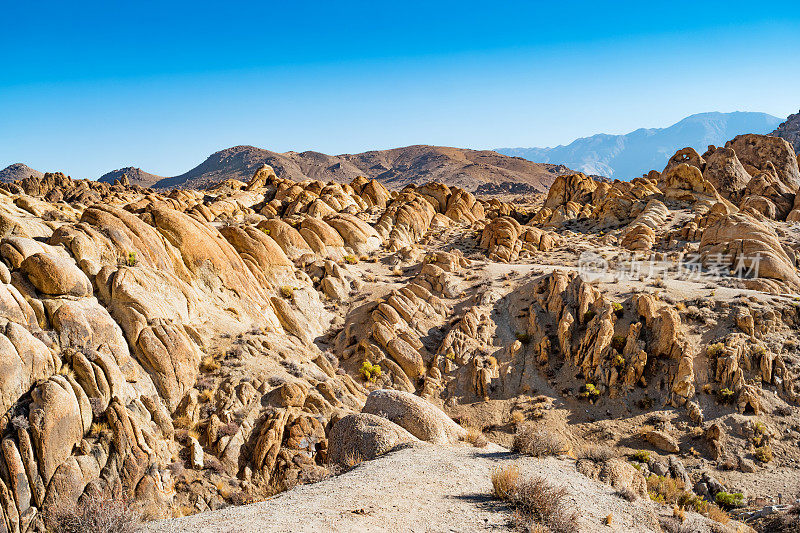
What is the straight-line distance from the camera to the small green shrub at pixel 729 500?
64.1ft

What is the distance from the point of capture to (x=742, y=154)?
291ft

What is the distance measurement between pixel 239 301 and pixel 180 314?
4647 millimetres

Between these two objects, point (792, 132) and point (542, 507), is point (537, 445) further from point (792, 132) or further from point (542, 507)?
point (792, 132)

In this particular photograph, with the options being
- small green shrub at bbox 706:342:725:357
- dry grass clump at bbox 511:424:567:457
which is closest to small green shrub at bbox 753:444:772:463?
small green shrub at bbox 706:342:725:357

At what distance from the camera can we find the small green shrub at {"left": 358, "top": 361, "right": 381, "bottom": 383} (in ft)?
93.0

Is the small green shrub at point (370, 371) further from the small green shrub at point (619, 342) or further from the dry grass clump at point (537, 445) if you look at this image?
the small green shrub at point (619, 342)

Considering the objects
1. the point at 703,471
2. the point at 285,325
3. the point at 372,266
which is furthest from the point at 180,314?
the point at 703,471

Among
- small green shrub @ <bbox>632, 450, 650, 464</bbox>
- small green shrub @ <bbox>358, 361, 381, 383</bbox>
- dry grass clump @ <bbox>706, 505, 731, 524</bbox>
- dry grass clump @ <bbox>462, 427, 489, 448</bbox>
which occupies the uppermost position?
dry grass clump @ <bbox>462, 427, 489, 448</bbox>

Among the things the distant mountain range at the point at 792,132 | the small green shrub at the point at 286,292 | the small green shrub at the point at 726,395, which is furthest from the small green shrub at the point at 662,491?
the distant mountain range at the point at 792,132

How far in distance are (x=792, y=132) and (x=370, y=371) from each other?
166 meters

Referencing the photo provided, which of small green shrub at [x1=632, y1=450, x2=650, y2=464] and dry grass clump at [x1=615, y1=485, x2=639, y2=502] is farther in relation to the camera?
small green shrub at [x1=632, y1=450, x2=650, y2=464]

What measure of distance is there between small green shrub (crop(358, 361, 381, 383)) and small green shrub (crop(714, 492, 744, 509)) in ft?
58.7

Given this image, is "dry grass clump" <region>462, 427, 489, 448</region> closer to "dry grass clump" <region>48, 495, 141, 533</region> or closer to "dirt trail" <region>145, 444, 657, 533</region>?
"dirt trail" <region>145, 444, 657, 533</region>

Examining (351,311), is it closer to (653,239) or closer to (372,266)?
(372,266)
